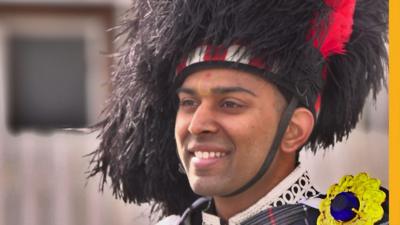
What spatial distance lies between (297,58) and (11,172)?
9.39 ft

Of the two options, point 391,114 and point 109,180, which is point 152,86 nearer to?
point 109,180

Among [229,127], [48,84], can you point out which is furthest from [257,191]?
[48,84]

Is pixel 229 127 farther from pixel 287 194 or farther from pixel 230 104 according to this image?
pixel 287 194

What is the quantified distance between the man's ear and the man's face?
0.04 m

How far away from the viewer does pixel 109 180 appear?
89.9 inches

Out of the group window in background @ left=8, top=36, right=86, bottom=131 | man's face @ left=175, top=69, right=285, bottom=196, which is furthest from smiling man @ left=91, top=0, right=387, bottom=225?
window in background @ left=8, top=36, right=86, bottom=131

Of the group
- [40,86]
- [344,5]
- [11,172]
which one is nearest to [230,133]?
[344,5]

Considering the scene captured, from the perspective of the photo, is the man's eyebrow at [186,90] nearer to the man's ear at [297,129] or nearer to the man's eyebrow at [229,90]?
the man's eyebrow at [229,90]

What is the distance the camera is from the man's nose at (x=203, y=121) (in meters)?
1.92

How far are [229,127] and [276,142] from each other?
0.34ft

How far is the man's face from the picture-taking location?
1.91m

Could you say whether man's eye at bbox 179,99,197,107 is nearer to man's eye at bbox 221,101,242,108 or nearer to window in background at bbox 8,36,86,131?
man's eye at bbox 221,101,242,108

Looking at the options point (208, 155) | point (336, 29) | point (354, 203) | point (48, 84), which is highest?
point (48, 84)

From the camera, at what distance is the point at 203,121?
192 cm
